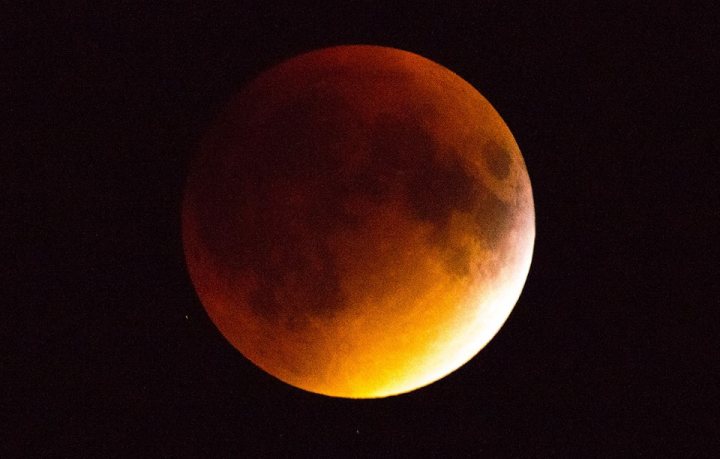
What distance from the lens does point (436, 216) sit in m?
4.37

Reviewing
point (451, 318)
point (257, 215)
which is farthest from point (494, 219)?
point (257, 215)

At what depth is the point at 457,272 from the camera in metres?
4.53

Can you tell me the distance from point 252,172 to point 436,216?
1266mm

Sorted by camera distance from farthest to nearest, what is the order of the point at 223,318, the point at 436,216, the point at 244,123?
the point at 223,318 → the point at 244,123 → the point at 436,216

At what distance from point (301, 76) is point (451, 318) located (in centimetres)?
203

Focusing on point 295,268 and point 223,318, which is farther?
point 223,318

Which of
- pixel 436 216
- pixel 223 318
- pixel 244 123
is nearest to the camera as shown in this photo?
pixel 436 216

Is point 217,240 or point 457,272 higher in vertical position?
point 217,240

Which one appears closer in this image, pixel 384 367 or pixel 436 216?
pixel 436 216

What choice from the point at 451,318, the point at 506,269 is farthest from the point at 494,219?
the point at 451,318

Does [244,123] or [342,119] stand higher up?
[244,123]

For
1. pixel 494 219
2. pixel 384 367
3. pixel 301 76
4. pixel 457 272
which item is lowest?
pixel 384 367

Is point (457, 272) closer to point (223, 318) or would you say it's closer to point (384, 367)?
point (384, 367)

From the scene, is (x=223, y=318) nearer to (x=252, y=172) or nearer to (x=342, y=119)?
(x=252, y=172)
